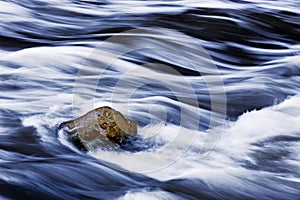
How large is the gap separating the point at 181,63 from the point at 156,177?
292 centimetres

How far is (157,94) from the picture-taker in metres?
5.70

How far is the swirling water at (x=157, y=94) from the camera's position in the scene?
4.04m

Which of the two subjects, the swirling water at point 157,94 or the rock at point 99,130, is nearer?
the swirling water at point 157,94

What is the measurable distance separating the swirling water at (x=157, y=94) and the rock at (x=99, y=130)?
0.21ft

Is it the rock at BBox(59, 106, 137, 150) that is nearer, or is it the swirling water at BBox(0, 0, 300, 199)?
the swirling water at BBox(0, 0, 300, 199)

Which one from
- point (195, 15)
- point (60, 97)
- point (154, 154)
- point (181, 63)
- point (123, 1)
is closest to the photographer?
point (154, 154)

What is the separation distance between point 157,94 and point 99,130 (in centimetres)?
161

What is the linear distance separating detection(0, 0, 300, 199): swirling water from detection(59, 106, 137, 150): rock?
0.06 m

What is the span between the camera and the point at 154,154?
434 cm

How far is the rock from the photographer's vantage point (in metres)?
4.18

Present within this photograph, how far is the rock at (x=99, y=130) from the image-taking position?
4.18 m

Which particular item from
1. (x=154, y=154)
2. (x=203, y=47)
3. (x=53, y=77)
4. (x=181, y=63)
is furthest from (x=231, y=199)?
(x=203, y=47)

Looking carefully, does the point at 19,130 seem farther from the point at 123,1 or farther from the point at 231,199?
the point at 123,1

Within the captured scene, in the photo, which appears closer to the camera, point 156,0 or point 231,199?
point 231,199
